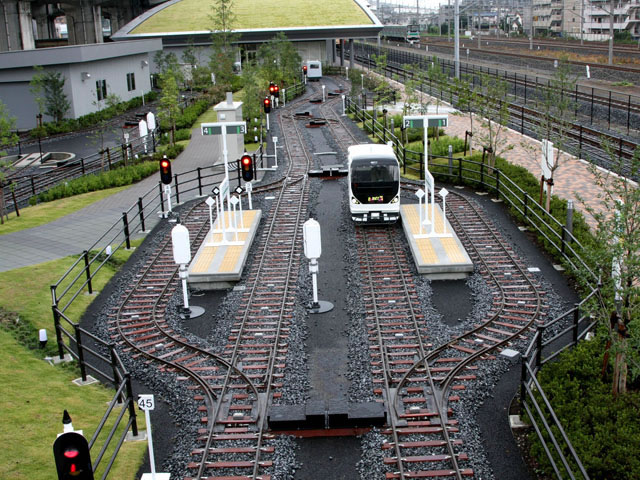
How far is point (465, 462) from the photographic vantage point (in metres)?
11.5

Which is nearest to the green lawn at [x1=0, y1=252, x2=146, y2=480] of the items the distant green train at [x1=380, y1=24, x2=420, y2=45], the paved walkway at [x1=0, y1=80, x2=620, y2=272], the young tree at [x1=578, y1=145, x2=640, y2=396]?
the paved walkway at [x1=0, y1=80, x2=620, y2=272]

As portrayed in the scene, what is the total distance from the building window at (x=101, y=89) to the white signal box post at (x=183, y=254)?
132 feet

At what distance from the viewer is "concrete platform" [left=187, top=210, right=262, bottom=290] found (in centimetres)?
1994

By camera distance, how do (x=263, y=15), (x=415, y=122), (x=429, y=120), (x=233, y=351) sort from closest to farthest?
1. (x=233, y=351)
2. (x=429, y=120)
3. (x=415, y=122)
4. (x=263, y=15)

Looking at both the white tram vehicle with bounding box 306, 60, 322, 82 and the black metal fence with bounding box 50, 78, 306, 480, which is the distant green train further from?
the black metal fence with bounding box 50, 78, 306, 480

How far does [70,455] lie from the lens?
6828 mm

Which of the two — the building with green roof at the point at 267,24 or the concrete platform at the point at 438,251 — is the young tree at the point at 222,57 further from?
the concrete platform at the point at 438,251

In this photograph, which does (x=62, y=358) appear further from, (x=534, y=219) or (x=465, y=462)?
(x=534, y=219)

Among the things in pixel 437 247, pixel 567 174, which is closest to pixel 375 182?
pixel 437 247

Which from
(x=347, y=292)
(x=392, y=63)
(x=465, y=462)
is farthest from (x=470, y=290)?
(x=392, y=63)

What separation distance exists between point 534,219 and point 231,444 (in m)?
14.5

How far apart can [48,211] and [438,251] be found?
16.2m

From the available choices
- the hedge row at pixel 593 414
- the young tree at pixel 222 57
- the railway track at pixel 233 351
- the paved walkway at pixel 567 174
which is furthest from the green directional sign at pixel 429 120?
the young tree at pixel 222 57

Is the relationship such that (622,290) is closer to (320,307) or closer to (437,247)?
(320,307)
